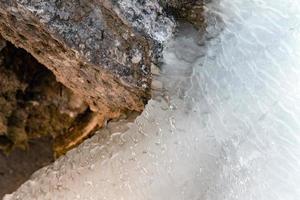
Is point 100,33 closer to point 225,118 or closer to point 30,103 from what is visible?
point 225,118

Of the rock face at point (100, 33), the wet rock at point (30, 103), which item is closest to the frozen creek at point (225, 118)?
the rock face at point (100, 33)

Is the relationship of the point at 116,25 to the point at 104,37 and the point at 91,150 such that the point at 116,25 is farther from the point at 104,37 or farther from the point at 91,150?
the point at 91,150

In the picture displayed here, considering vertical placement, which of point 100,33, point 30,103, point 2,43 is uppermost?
point 100,33

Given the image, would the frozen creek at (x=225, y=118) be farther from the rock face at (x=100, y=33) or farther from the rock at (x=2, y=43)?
the rock at (x=2, y=43)

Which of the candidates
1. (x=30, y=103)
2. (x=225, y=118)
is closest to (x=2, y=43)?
(x=30, y=103)

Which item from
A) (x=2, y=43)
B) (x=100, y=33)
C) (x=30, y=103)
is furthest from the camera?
(x=30, y=103)
